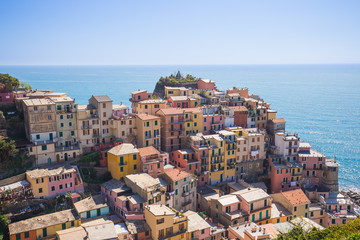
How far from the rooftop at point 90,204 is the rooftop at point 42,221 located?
3.39ft

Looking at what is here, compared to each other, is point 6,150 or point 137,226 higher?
point 6,150

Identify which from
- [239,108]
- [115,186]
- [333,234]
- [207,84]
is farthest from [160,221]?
[207,84]

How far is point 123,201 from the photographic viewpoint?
41969mm

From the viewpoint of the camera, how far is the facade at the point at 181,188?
154ft

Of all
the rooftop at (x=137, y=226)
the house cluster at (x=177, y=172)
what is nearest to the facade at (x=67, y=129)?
the house cluster at (x=177, y=172)

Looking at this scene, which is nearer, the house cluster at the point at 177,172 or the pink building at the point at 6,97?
the house cluster at the point at 177,172

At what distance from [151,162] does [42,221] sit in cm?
1633

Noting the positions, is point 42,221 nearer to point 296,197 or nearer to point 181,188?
point 181,188

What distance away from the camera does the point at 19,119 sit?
52.3 metres

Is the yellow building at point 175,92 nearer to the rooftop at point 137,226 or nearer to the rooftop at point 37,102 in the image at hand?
the rooftop at point 37,102

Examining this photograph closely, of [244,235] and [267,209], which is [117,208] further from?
[267,209]

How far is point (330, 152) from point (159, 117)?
47.0 metres

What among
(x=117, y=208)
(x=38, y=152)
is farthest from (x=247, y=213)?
(x=38, y=152)

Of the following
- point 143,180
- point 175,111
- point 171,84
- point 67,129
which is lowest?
point 143,180
